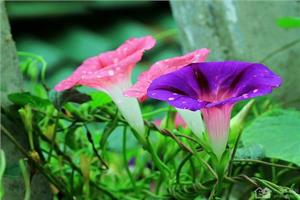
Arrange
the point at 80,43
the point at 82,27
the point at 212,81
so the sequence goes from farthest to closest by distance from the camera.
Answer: the point at 82,27 → the point at 80,43 → the point at 212,81

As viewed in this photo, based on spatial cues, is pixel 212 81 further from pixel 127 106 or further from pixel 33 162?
pixel 33 162

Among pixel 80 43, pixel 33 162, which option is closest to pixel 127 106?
pixel 33 162

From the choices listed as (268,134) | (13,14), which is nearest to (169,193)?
(268,134)

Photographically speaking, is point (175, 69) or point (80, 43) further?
point (80, 43)

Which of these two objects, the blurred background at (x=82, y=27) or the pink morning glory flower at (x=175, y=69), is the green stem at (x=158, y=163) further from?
the blurred background at (x=82, y=27)

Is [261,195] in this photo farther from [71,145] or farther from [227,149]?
[71,145]

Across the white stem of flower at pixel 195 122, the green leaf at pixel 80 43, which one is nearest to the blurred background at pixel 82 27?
the green leaf at pixel 80 43

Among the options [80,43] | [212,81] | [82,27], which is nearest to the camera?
[212,81]
